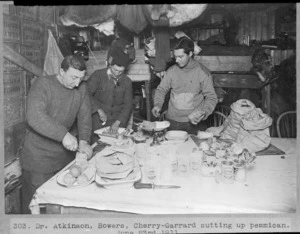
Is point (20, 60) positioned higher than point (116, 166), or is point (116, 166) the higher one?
point (20, 60)

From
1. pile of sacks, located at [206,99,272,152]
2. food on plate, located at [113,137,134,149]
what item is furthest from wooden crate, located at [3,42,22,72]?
pile of sacks, located at [206,99,272,152]

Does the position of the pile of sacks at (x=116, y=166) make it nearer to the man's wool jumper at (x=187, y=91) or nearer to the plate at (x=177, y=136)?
the plate at (x=177, y=136)

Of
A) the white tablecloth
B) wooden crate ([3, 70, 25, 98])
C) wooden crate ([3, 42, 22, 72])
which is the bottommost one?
the white tablecloth

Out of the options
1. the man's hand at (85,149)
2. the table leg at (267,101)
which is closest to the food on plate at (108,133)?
the man's hand at (85,149)

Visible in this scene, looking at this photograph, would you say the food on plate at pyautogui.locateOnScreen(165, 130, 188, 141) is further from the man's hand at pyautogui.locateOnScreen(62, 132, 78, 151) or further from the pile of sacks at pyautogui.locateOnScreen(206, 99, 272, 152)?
the man's hand at pyautogui.locateOnScreen(62, 132, 78, 151)

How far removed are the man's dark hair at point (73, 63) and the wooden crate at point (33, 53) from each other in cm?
16

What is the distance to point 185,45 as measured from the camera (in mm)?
1803

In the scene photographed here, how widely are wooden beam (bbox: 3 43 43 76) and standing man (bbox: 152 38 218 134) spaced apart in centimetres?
65

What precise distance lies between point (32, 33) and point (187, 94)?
889 millimetres

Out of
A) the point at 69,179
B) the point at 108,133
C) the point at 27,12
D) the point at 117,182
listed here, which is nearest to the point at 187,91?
the point at 108,133

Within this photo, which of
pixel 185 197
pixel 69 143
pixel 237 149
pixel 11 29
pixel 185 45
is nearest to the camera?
pixel 185 197

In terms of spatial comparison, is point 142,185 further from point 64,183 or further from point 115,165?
point 64,183

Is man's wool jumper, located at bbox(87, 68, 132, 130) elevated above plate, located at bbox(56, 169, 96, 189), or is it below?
above

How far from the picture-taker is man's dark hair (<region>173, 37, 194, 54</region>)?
180 cm
